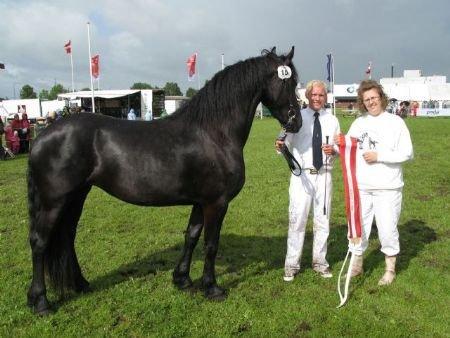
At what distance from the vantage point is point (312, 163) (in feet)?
15.3

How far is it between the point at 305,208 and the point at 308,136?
823 millimetres

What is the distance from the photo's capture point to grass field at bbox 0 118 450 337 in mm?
3861

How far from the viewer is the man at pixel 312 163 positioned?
4617mm

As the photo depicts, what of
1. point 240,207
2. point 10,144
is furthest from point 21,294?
point 10,144

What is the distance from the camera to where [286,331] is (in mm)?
3799

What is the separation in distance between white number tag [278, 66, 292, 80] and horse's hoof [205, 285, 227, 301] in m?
2.31

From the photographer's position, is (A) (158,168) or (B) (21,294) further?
(B) (21,294)

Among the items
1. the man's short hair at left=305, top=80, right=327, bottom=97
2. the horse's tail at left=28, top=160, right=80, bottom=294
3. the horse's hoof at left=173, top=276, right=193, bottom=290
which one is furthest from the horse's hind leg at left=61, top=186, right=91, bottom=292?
the man's short hair at left=305, top=80, right=327, bottom=97

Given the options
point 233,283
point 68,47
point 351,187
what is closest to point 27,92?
point 68,47

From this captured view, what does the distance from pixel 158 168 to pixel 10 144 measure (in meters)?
15.4

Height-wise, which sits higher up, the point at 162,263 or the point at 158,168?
the point at 158,168

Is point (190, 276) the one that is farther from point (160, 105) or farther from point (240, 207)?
point (160, 105)

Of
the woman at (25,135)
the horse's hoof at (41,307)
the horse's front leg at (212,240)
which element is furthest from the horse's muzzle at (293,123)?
the woman at (25,135)

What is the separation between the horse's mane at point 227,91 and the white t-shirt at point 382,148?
132cm
